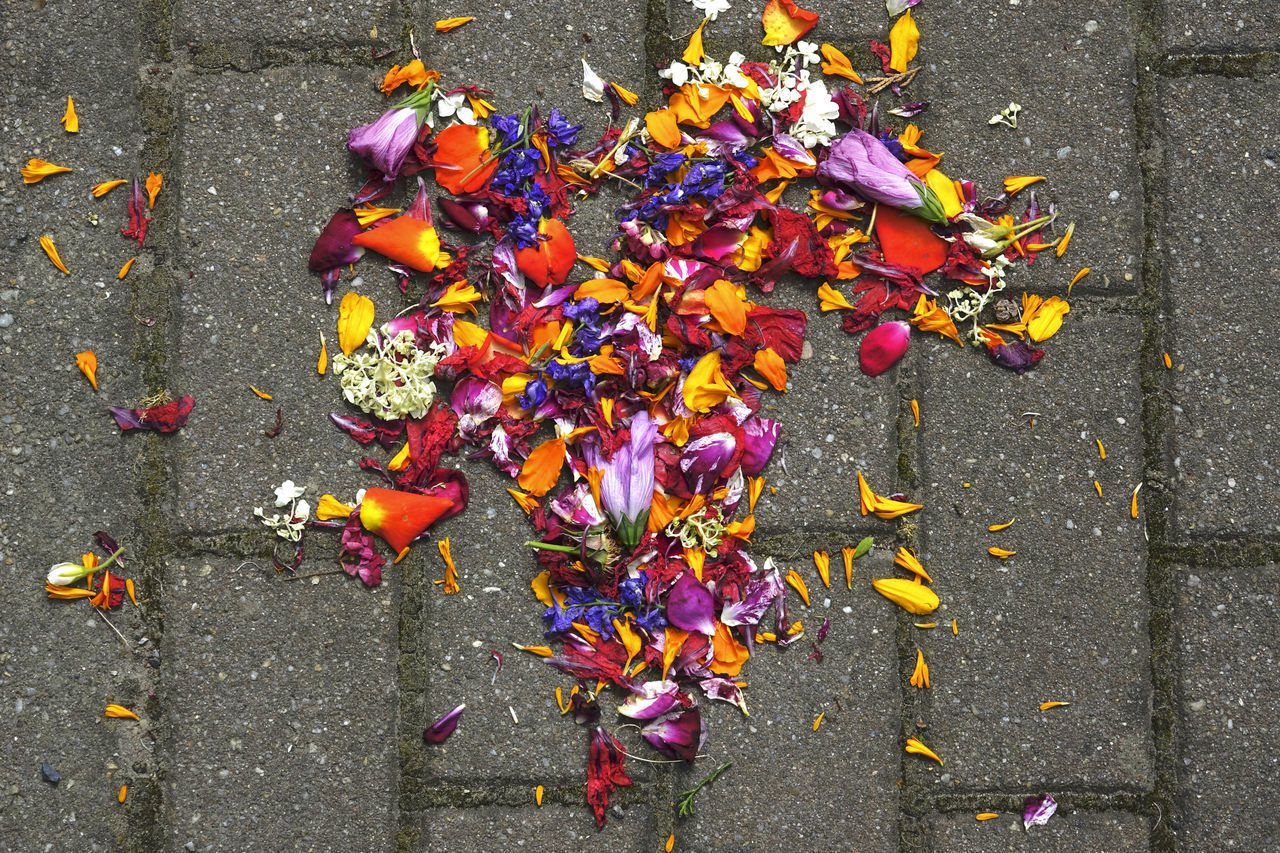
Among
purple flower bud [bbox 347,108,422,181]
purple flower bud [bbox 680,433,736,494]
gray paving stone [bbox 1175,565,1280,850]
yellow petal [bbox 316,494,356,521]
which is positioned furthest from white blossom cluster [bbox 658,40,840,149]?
gray paving stone [bbox 1175,565,1280,850]

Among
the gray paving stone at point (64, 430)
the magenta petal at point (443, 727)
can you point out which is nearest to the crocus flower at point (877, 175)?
the magenta petal at point (443, 727)

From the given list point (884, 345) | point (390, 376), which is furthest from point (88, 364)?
point (884, 345)

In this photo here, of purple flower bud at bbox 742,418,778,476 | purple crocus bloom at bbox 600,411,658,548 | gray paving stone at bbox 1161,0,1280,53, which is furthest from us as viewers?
gray paving stone at bbox 1161,0,1280,53

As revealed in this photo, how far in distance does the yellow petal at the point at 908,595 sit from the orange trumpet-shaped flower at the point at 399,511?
970 millimetres

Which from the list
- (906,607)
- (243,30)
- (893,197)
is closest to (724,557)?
(906,607)

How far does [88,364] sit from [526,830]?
1392mm

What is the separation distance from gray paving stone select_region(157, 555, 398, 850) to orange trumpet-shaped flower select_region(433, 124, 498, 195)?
2.78 ft

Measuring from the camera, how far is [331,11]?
2133mm

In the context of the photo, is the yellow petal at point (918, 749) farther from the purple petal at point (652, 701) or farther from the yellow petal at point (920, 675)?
the purple petal at point (652, 701)

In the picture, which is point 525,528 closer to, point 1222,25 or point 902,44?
point 902,44

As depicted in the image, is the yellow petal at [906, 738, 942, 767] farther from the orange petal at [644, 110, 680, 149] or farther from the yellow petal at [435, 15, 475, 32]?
the yellow petal at [435, 15, 475, 32]

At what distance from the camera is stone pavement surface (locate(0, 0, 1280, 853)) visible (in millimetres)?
2059

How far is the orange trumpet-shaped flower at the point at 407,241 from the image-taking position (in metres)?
2.04

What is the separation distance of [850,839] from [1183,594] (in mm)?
932
